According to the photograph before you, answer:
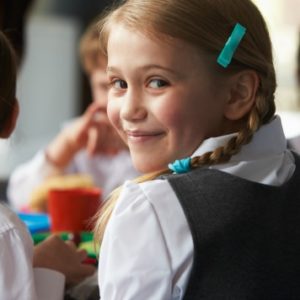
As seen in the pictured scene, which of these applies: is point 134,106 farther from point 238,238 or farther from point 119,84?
point 238,238

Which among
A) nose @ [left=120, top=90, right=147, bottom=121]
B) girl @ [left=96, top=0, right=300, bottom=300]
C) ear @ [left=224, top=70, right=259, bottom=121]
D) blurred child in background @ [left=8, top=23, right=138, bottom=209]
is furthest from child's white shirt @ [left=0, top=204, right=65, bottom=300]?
blurred child in background @ [left=8, top=23, right=138, bottom=209]

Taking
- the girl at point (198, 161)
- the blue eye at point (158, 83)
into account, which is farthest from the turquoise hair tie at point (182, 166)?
the blue eye at point (158, 83)

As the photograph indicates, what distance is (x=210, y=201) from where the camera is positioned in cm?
88

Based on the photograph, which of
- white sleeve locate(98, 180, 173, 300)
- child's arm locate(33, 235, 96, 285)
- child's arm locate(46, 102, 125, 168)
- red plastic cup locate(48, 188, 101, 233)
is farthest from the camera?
child's arm locate(46, 102, 125, 168)

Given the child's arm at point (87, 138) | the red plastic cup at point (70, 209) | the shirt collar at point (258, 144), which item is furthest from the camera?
the child's arm at point (87, 138)

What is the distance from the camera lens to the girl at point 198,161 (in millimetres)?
857

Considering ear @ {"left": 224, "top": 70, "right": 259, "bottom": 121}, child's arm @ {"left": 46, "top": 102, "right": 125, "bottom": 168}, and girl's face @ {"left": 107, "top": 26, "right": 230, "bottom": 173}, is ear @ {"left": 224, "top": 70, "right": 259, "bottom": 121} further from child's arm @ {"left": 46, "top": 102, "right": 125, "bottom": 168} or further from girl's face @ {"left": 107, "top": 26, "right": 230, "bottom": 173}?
child's arm @ {"left": 46, "top": 102, "right": 125, "bottom": 168}

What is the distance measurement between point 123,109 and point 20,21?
1656 millimetres

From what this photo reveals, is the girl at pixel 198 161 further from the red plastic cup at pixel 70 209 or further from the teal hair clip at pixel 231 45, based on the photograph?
the red plastic cup at pixel 70 209

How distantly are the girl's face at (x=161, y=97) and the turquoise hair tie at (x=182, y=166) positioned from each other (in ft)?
0.15

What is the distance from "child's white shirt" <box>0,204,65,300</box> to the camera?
0.98 meters

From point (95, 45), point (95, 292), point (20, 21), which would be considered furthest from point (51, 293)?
point (20, 21)

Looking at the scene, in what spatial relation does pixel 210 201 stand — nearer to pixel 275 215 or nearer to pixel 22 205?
pixel 275 215

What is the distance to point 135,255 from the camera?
2.80 feet
